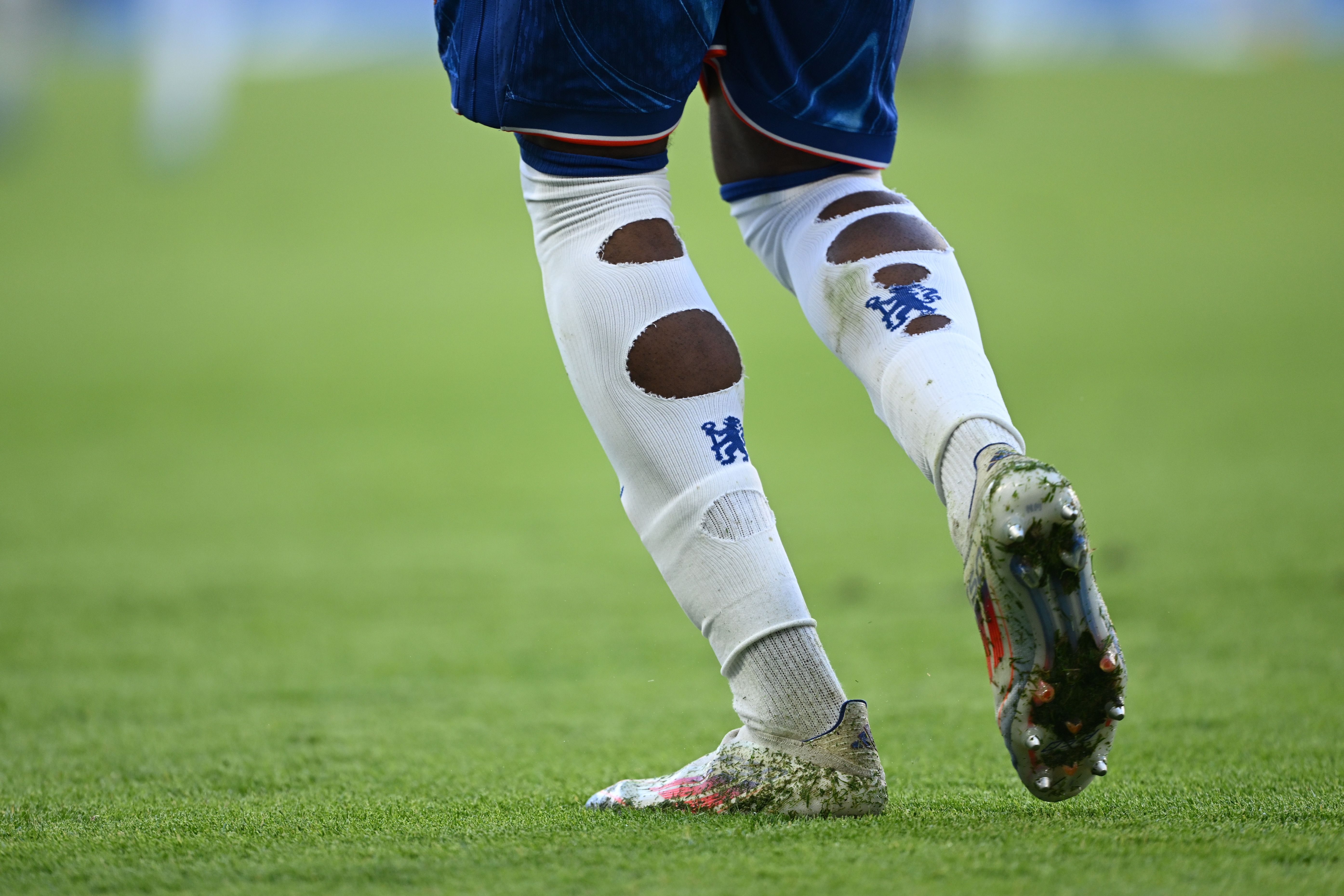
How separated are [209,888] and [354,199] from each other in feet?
27.9

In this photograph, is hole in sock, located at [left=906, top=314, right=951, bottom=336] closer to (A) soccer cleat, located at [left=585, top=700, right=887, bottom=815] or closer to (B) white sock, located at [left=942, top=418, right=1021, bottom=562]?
(B) white sock, located at [left=942, top=418, right=1021, bottom=562]

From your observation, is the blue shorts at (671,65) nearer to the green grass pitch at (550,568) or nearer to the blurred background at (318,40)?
the green grass pitch at (550,568)

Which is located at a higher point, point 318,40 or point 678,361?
point 318,40

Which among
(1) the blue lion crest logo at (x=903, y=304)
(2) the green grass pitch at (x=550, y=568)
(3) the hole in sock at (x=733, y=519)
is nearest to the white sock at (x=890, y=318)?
(1) the blue lion crest logo at (x=903, y=304)

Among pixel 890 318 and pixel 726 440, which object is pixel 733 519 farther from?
pixel 890 318

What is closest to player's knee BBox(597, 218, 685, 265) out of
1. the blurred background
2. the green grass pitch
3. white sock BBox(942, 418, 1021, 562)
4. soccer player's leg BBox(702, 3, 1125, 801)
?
soccer player's leg BBox(702, 3, 1125, 801)

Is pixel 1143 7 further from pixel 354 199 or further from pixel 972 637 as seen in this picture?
pixel 972 637

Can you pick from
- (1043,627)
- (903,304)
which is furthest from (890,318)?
(1043,627)

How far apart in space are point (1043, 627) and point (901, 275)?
10.2 inches

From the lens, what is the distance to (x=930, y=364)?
800 mm

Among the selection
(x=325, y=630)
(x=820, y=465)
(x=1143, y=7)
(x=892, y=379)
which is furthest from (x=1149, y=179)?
(x=892, y=379)

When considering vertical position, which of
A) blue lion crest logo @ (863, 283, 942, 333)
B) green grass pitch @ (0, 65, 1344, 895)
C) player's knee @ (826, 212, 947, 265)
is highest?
player's knee @ (826, 212, 947, 265)

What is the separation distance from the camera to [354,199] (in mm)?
8766

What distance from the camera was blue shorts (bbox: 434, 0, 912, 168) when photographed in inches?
30.5
